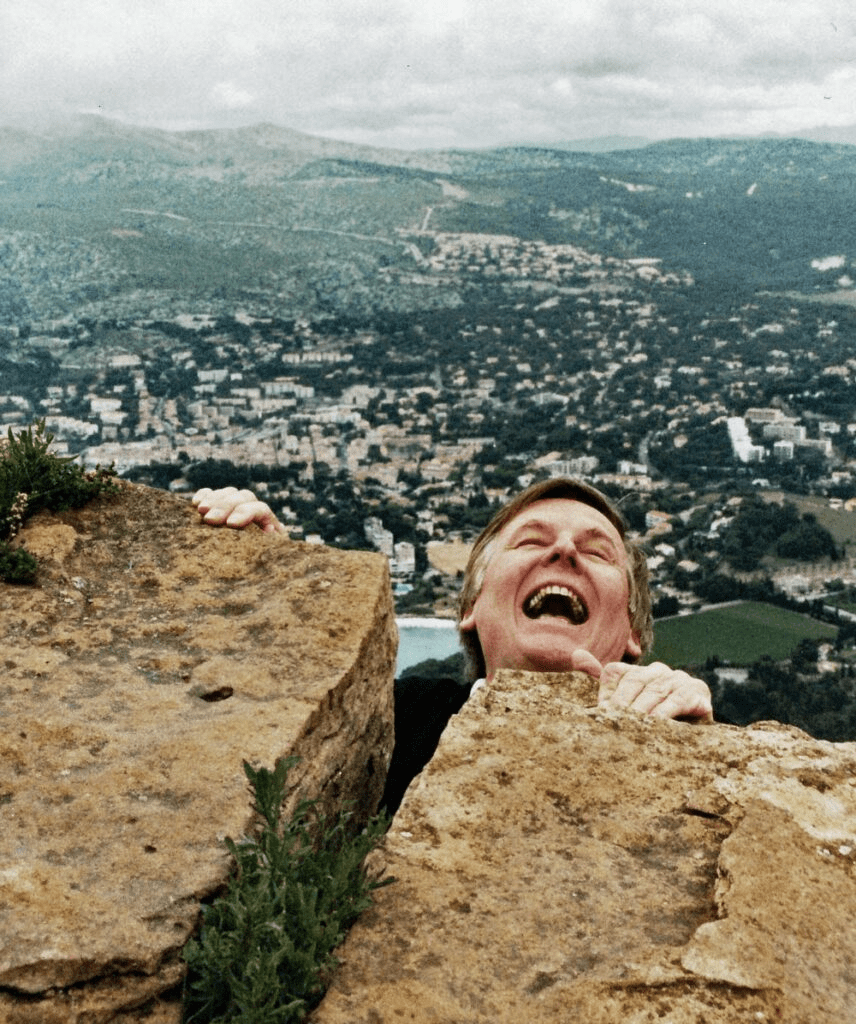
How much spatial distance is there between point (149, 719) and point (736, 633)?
1972 centimetres

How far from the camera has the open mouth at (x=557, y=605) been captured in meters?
4.43

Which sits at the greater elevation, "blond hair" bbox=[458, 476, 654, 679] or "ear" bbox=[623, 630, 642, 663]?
"blond hair" bbox=[458, 476, 654, 679]

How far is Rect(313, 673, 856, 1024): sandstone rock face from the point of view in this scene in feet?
7.48

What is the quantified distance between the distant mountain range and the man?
6451 centimetres

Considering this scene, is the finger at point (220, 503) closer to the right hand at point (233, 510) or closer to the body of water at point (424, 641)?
the right hand at point (233, 510)

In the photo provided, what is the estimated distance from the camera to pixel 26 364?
176 feet

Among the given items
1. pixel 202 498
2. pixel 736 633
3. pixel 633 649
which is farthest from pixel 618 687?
pixel 736 633

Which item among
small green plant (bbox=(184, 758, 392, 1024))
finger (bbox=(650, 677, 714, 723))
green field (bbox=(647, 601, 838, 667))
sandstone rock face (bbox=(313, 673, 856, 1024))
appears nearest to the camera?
small green plant (bbox=(184, 758, 392, 1024))

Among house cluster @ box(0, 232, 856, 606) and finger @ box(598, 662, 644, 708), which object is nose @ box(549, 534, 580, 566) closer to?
finger @ box(598, 662, 644, 708)

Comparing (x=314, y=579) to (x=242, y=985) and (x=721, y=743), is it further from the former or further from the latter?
(x=242, y=985)

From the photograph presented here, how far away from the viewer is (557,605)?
4.51 meters

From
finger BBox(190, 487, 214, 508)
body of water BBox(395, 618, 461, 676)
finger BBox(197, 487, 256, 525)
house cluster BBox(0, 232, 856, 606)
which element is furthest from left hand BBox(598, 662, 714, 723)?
house cluster BBox(0, 232, 856, 606)

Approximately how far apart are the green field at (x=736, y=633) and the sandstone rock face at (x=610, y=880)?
15000mm

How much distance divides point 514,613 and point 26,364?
175 feet
